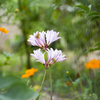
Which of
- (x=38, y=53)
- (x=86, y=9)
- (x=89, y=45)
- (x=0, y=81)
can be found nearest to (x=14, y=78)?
(x=0, y=81)

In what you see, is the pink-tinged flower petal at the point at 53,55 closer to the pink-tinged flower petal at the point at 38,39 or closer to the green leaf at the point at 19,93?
the pink-tinged flower petal at the point at 38,39

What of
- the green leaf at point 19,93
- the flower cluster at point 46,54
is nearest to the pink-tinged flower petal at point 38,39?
the flower cluster at point 46,54

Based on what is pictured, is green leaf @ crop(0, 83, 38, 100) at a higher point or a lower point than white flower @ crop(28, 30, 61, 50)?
lower

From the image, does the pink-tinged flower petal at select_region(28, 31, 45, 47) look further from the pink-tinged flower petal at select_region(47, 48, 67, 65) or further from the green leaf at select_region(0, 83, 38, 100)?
the green leaf at select_region(0, 83, 38, 100)

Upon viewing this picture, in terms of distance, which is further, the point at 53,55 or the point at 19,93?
the point at 53,55

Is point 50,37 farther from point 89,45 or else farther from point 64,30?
point 64,30

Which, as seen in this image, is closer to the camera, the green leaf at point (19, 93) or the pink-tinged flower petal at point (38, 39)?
the green leaf at point (19, 93)

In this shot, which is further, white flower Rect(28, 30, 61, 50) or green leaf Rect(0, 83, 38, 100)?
white flower Rect(28, 30, 61, 50)

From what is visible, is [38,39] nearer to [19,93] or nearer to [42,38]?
[42,38]

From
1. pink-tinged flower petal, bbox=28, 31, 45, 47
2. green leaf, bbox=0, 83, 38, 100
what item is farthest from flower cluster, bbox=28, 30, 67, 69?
green leaf, bbox=0, 83, 38, 100

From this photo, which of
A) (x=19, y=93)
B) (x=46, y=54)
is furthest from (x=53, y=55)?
(x=19, y=93)

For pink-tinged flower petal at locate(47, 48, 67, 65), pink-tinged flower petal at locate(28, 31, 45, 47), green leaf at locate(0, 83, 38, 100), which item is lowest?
green leaf at locate(0, 83, 38, 100)

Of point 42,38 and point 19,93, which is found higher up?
point 42,38
